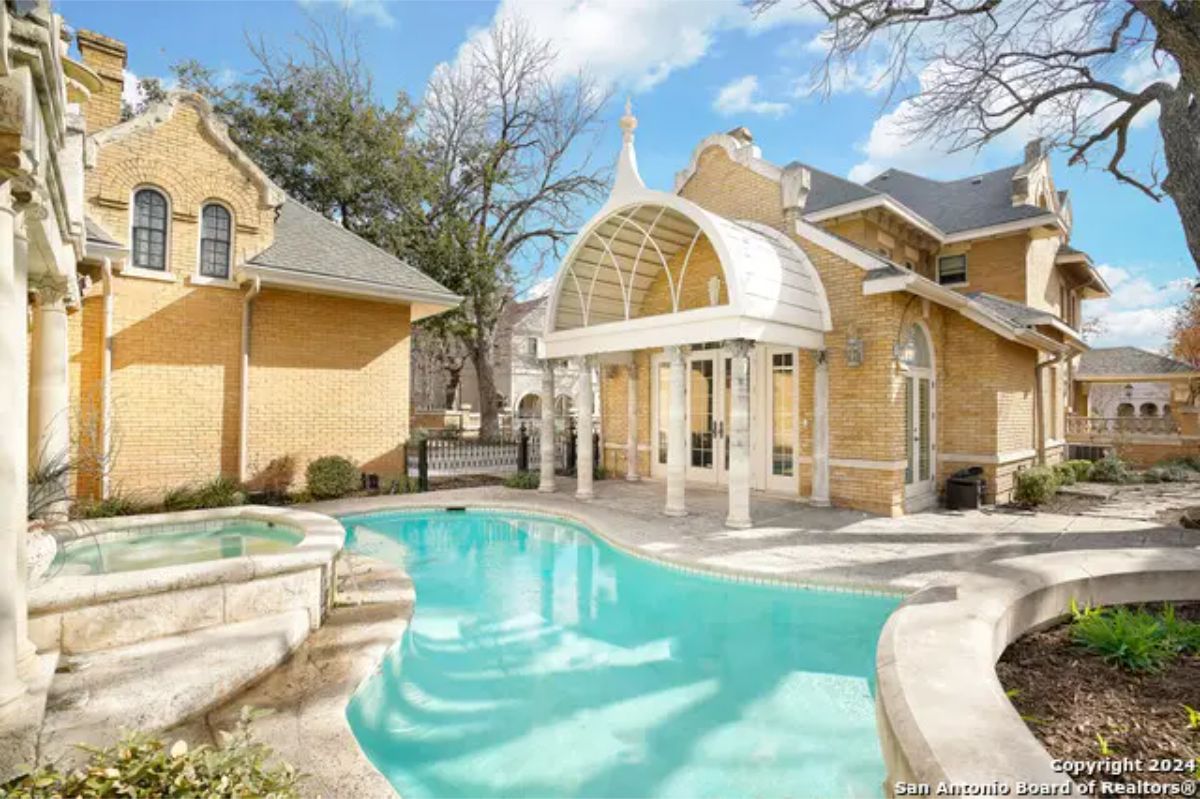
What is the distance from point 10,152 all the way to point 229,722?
11.6 feet

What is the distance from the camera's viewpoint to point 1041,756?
6.84ft

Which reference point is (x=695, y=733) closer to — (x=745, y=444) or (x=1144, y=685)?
(x=1144, y=685)

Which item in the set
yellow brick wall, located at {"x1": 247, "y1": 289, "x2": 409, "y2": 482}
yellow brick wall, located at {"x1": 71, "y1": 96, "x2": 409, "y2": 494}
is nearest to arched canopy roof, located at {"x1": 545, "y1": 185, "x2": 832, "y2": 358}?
yellow brick wall, located at {"x1": 247, "y1": 289, "x2": 409, "y2": 482}

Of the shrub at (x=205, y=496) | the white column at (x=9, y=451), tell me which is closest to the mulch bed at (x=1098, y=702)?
the white column at (x=9, y=451)

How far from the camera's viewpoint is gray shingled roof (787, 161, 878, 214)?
14.5 metres

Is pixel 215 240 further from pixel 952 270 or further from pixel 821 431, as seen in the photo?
pixel 952 270

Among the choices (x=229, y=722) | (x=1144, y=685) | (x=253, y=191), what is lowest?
(x=229, y=722)

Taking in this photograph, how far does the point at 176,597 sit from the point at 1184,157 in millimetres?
13456

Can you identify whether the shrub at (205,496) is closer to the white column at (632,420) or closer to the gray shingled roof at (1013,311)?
the white column at (632,420)

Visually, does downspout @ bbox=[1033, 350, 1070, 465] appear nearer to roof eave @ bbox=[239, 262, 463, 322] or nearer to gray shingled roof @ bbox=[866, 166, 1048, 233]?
gray shingled roof @ bbox=[866, 166, 1048, 233]

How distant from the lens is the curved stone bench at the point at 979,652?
210 centimetres

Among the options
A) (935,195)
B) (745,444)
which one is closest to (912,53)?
(745,444)

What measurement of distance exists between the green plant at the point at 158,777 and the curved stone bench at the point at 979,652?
272 centimetres

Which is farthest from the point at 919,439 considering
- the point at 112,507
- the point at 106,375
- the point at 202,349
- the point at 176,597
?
the point at 106,375
